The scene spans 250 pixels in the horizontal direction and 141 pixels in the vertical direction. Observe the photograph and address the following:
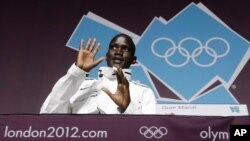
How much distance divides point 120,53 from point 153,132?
4.79 ft

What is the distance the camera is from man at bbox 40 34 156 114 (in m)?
3.41

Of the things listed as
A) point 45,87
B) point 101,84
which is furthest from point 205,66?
point 45,87

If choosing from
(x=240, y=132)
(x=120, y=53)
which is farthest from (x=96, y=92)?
(x=240, y=132)

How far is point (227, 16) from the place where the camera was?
4582mm

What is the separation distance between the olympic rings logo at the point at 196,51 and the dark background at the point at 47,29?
0.20 m

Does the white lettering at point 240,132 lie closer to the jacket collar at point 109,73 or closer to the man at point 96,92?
the man at point 96,92

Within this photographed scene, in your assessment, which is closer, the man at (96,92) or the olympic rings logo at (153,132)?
the olympic rings logo at (153,132)

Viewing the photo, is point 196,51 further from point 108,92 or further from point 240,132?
point 240,132

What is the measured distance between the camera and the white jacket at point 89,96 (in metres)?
3.41

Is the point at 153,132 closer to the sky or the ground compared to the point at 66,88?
closer to the ground

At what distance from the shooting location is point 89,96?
142 inches

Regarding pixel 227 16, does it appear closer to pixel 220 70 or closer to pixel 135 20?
pixel 220 70

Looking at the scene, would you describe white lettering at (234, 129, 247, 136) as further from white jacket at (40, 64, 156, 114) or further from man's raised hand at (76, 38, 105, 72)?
man's raised hand at (76, 38, 105, 72)

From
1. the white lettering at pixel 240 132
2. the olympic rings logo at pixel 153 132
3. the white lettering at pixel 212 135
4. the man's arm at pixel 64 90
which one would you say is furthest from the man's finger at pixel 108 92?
the white lettering at pixel 240 132
